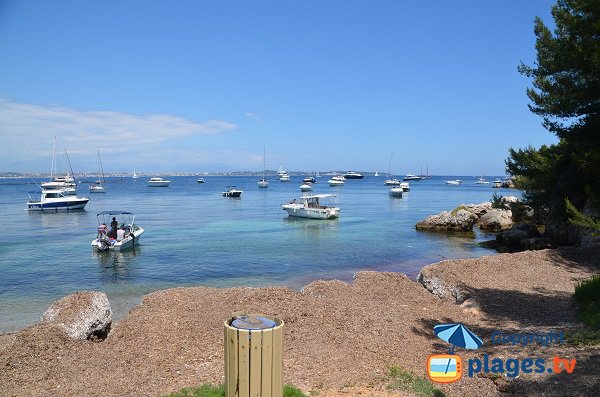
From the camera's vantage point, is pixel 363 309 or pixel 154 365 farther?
pixel 363 309

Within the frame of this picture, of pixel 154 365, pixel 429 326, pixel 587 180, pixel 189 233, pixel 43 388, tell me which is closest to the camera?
pixel 43 388

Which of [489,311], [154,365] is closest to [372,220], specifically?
[489,311]

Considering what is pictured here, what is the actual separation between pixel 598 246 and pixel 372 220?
31.8m

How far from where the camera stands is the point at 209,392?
22.7 ft

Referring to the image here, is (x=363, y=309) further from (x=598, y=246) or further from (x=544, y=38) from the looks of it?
(x=544, y=38)

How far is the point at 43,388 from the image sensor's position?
7.46m

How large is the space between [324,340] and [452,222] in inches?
1360

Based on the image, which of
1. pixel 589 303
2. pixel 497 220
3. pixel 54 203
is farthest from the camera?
pixel 54 203

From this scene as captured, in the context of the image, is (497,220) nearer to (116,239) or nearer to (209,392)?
(116,239)

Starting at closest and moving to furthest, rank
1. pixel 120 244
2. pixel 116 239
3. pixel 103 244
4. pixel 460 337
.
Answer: pixel 460 337, pixel 103 244, pixel 120 244, pixel 116 239

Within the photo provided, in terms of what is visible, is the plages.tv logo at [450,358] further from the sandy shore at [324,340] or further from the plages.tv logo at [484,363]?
the sandy shore at [324,340]

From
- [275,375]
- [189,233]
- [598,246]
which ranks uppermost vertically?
[275,375]

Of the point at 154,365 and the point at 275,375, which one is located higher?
the point at 275,375

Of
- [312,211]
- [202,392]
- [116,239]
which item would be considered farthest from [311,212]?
[202,392]
